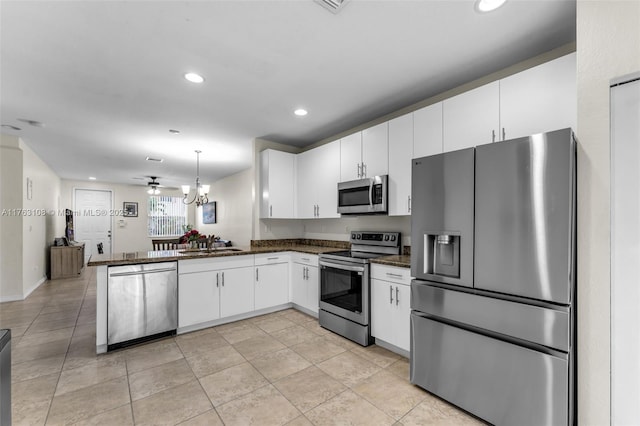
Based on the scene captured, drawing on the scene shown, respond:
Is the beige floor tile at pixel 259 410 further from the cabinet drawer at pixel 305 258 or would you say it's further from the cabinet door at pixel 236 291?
the cabinet drawer at pixel 305 258

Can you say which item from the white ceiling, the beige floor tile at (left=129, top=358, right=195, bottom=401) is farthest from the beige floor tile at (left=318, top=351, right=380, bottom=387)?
the white ceiling

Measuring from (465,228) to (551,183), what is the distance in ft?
1.67

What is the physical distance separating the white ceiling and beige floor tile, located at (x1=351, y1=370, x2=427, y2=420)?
255 cm

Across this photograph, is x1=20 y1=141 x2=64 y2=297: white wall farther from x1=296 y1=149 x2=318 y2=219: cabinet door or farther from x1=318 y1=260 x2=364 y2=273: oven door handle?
x1=318 y1=260 x2=364 y2=273: oven door handle

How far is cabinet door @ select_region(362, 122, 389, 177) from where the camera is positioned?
302 centimetres

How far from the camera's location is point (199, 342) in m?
2.94

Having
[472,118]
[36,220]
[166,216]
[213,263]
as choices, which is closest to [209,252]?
[213,263]

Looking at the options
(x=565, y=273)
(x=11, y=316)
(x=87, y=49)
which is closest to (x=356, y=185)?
(x=565, y=273)

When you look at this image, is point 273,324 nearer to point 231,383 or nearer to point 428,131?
point 231,383

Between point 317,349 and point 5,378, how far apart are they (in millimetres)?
2193

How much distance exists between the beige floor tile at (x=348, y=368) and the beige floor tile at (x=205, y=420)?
2.96ft

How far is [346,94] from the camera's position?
112 inches

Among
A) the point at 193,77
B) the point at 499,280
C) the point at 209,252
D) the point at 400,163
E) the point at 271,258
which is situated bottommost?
the point at 271,258

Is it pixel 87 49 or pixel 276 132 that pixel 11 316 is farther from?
pixel 276 132
